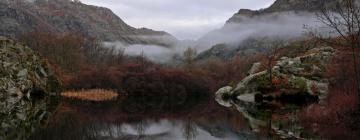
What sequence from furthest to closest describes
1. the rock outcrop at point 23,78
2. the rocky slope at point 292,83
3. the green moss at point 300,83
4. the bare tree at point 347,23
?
1. the green moss at point 300,83
2. the rocky slope at point 292,83
3. the rock outcrop at point 23,78
4. the bare tree at point 347,23

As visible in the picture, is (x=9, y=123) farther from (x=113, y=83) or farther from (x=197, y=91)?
(x=197, y=91)

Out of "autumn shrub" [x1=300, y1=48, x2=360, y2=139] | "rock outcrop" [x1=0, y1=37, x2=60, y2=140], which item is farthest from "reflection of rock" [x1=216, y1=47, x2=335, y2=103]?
"autumn shrub" [x1=300, y1=48, x2=360, y2=139]

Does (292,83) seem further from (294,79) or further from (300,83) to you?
(300,83)

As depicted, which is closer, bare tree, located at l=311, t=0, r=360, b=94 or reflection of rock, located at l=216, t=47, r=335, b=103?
bare tree, located at l=311, t=0, r=360, b=94

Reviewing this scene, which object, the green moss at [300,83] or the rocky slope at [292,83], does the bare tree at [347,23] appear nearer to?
the rocky slope at [292,83]

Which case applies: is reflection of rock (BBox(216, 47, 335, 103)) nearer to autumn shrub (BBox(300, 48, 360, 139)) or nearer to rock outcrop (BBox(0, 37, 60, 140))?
rock outcrop (BBox(0, 37, 60, 140))

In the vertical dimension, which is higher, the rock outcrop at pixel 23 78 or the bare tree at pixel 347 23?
the bare tree at pixel 347 23

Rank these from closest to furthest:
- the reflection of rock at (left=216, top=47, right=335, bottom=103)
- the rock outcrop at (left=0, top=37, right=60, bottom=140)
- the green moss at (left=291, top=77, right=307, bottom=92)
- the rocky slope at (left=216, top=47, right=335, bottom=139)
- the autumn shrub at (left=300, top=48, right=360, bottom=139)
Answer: the autumn shrub at (left=300, top=48, right=360, bottom=139) < the rock outcrop at (left=0, top=37, right=60, bottom=140) < the rocky slope at (left=216, top=47, right=335, bottom=139) < the reflection of rock at (left=216, top=47, right=335, bottom=103) < the green moss at (left=291, top=77, right=307, bottom=92)

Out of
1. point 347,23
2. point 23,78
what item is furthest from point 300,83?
point 347,23

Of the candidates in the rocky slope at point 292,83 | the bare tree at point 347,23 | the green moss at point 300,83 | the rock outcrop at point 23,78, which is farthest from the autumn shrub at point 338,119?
the green moss at point 300,83

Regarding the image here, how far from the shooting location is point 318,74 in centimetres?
6444

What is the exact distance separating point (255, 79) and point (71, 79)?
38645mm

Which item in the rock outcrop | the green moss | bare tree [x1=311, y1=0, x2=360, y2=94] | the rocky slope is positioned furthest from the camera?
the green moss

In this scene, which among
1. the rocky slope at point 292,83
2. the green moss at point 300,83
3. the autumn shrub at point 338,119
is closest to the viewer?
the autumn shrub at point 338,119
